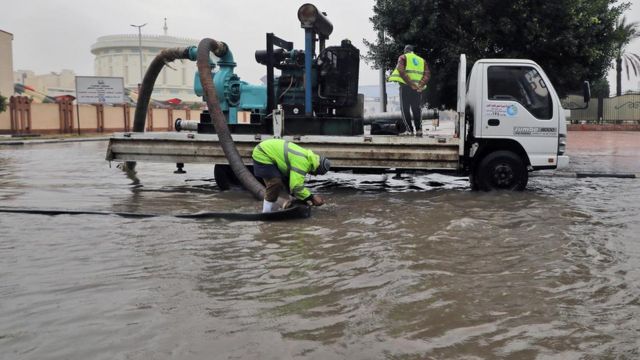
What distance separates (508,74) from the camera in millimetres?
9625

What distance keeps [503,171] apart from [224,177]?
480cm

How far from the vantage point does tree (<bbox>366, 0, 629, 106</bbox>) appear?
15.4 metres

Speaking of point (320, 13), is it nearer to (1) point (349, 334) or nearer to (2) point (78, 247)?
(2) point (78, 247)

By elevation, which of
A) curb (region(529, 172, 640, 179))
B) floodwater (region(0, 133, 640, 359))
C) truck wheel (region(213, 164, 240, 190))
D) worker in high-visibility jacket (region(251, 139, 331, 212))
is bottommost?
floodwater (region(0, 133, 640, 359))

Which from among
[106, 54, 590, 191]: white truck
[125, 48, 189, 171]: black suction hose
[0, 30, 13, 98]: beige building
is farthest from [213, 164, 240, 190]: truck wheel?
[0, 30, 13, 98]: beige building

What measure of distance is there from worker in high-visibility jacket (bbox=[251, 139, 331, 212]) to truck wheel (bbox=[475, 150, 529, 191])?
3.49 meters

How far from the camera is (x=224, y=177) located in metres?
10.7

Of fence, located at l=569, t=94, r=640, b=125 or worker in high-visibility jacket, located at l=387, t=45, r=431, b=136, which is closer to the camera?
worker in high-visibility jacket, located at l=387, t=45, r=431, b=136

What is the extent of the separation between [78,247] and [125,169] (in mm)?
7118

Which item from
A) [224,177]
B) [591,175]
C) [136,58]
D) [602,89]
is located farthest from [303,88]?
Answer: [136,58]

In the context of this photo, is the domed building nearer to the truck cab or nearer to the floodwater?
the truck cab

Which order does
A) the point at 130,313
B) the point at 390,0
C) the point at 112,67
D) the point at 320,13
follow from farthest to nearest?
the point at 112,67
the point at 390,0
the point at 320,13
the point at 130,313

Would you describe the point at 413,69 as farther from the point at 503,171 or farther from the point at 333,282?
the point at 333,282

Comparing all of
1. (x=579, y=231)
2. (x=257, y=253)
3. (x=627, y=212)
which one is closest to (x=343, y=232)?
(x=257, y=253)
